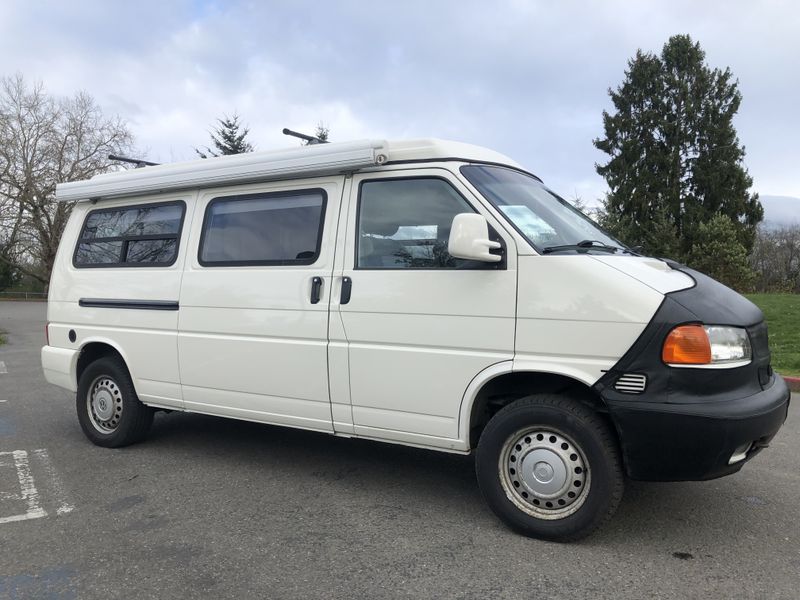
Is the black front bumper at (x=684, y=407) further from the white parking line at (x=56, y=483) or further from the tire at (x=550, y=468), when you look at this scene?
the white parking line at (x=56, y=483)

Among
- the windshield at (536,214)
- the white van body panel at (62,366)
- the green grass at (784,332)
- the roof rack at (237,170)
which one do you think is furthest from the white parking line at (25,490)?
the green grass at (784,332)

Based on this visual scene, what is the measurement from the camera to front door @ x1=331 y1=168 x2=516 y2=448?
11.6 feet

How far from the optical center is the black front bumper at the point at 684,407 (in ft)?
10.1

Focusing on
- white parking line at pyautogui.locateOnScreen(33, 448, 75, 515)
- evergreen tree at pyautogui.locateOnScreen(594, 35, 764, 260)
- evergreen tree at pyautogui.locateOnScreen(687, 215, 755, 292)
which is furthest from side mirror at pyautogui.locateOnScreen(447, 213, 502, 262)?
evergreen tree at pyautogui.locateOnScreen(594, 35, 764, 260)

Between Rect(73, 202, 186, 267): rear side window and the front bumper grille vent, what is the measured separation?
11.1 ft

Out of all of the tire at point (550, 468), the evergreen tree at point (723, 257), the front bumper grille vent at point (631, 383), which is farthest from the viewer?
the evergreen tree at point (723, 257)

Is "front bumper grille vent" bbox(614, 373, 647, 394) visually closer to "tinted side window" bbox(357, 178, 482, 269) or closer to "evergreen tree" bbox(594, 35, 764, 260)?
"tinted side window" bbox(357, 178, 482, 269)

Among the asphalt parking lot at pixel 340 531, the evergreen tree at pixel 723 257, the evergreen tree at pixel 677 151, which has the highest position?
the evergreen tree at pixel 677 151

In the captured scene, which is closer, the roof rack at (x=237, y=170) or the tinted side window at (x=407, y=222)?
the tinted side window at (x=407, y=222)

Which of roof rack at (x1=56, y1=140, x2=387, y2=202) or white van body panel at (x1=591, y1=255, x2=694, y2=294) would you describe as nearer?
white van body panel at (x1=591, y1=255, x2=694, y2=294)

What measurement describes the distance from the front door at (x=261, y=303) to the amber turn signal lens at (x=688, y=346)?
2037 millimetres

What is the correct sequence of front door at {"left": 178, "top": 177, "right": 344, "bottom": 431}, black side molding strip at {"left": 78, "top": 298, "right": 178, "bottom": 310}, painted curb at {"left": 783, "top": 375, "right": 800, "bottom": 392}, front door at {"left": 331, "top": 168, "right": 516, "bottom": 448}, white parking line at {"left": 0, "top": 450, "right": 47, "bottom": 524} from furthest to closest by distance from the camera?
painted curb at {"left": 783, "top": 375, "right": 800, "bottom": 392} < black side molding strip at {"left": 78, "top": 298, "right": 178, "bottom": 310} < front door at {"left": 178, "top": 177, "right": 344, "bottom": 431} < white parking line at {"left": 0, "top": 450, "right": 47, "bottom": 524} < front door at {"left": 331, "top": 168, "right": 516, "bottom": 448}

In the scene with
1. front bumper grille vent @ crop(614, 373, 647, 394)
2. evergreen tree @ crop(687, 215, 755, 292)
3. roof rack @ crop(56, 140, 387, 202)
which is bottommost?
front bumper grille vent @ crop(614, 373, 647, 394)

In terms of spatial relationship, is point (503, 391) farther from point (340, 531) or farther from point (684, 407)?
point (340, 531)
